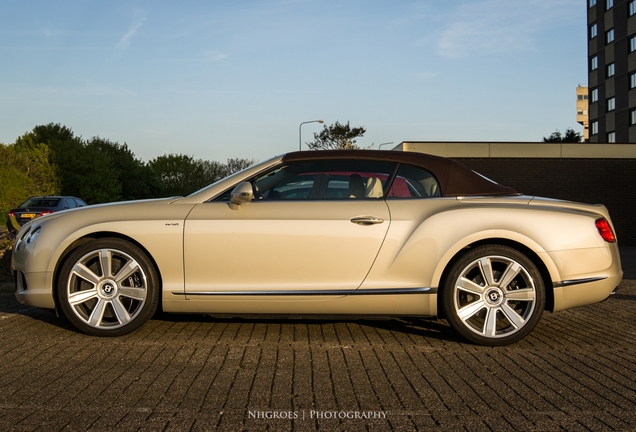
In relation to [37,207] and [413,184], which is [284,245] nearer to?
[413,184]

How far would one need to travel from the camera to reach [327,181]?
5.61 meters

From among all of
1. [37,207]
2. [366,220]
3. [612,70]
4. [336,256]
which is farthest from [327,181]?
[612,70]

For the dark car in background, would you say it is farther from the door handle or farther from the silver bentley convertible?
the door handle

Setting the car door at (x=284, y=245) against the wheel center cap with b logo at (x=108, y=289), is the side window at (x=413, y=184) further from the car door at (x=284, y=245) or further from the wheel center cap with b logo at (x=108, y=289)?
the wheel center cap with b logo at (x=108, y=289)

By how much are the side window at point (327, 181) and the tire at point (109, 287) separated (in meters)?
1.08

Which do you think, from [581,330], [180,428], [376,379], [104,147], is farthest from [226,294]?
[104,147]

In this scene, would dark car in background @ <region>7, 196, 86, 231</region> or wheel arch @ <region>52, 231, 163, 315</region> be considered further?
dark car in background @ <region>7, 196, 86, 231</region>

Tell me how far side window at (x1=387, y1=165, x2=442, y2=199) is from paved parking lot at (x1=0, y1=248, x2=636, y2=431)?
1.16 meters

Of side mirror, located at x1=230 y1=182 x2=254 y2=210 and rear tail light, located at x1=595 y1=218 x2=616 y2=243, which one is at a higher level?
side mirror, located at x1=230 y1=182 x2=254 y2=210

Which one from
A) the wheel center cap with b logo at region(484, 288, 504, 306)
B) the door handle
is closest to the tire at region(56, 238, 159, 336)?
the door handle

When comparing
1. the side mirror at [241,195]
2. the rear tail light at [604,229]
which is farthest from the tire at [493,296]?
the side mirror at [241,195]

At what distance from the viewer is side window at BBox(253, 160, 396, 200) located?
18.2ft

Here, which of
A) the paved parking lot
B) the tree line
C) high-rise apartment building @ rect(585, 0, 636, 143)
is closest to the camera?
the paved parking lot

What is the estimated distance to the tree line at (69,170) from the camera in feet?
163
